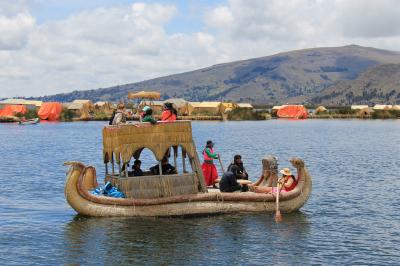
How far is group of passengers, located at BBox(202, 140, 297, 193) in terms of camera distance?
955 inches

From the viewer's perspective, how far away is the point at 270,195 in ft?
79.5

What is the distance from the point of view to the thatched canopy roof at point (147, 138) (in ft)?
74.3

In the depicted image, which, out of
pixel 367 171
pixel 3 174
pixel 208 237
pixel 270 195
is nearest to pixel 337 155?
pixel 367 171

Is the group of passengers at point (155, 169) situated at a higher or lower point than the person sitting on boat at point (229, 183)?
higher

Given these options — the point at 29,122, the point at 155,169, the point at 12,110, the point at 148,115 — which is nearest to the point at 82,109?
the point at 12,110

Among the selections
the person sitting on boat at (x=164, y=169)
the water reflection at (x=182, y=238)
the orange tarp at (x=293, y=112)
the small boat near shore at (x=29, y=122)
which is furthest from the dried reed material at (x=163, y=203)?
the orange tarp at (x=293, y=112)

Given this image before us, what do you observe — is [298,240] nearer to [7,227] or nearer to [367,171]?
[7,227]

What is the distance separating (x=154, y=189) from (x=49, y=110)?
14719cm

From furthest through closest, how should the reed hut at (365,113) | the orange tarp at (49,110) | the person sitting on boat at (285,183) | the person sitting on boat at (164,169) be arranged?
1. the reed hut at (365,113)
2. the orange tarp at (49,110)
3. the person sitting on boat at (285,183)
4. the person sitting on boat at (164,169)

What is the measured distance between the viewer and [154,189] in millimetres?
23266

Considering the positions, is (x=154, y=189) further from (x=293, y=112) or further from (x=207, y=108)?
(x=293, y=112)

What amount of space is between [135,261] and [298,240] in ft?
19.3

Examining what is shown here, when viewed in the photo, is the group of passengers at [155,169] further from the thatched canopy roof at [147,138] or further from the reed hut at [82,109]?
the reed hut at [82,109]

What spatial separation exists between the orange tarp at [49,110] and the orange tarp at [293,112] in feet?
231
